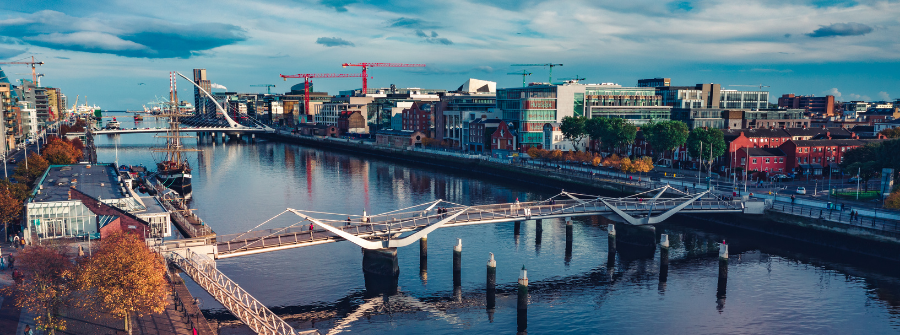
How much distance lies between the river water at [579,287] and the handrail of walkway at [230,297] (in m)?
3.29

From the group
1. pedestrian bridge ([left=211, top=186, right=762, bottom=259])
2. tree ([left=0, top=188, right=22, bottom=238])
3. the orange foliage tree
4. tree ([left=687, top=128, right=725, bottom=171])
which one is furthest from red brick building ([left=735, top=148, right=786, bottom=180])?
the orange foliage tree

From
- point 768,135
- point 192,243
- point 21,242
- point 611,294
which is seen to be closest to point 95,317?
point 192,243

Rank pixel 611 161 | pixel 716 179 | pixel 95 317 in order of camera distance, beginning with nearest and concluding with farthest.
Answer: pixel 95 317 → pixel 716 179 → pixel 611 161

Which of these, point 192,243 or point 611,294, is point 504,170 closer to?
point 611,294

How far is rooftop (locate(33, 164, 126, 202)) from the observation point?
145 feet

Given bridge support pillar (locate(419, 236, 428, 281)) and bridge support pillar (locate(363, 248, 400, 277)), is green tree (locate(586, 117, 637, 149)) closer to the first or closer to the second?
bridge support pillar (locate(419, 236, 428, 281))

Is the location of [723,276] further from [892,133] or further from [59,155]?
[59,155]

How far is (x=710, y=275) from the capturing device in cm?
4238

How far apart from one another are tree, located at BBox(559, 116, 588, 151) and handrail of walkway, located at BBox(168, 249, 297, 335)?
6947 cm

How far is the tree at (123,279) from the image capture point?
2314cm

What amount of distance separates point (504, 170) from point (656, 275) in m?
51.8

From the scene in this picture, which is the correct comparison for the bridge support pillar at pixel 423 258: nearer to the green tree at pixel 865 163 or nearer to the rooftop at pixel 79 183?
the rooftop at pixel 79 183

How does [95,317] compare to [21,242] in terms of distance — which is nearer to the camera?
[95,317]

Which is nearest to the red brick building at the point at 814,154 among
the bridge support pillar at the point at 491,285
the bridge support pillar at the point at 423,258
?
the bridge support pillar at the point at 423,258
